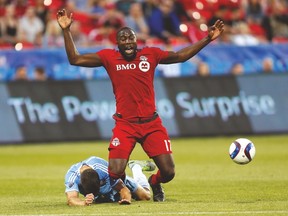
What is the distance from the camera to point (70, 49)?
1166 cm

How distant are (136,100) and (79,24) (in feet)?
46.6

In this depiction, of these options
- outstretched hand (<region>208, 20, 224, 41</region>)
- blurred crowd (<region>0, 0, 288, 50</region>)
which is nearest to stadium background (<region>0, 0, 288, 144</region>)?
blurred crowd (<region>0, 0, 288, 50</region>)

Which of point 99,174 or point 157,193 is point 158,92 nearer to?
point 157,193

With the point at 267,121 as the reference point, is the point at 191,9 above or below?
above

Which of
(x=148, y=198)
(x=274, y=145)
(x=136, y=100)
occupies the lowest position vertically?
(x=274, y=145)

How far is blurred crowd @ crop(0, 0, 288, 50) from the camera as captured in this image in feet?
81.7

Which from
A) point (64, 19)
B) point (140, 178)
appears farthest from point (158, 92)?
point (64, 19)

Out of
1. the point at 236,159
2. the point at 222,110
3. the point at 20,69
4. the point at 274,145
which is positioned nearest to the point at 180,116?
the point at 222,110

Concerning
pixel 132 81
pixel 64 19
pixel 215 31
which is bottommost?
pixel 132 81

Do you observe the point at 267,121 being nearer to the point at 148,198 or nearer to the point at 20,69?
the point at 20,69

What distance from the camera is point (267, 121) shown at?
23.6 m

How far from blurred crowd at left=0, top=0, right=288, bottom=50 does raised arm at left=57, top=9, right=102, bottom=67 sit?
1199cm

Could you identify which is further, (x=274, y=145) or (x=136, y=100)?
(x=274, y=145)

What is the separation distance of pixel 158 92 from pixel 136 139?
11.2m
